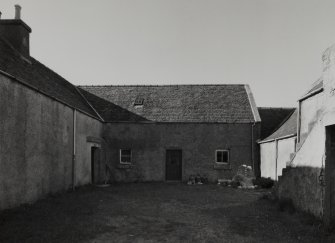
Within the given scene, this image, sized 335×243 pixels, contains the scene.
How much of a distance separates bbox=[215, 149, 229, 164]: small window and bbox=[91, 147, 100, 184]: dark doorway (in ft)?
27.8

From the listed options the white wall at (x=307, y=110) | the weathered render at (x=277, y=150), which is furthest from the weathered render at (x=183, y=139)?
the white wall at (x=307, y=110)

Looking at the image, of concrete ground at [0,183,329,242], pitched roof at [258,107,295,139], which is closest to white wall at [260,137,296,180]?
pitched roof at [258,107,295,139]

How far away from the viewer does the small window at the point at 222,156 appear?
2242cm

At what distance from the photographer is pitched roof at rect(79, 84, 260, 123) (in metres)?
22.9

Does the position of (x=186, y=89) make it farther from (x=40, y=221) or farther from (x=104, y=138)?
(x=40, y=221)

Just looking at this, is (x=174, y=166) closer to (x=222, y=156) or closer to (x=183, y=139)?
(x=183, y=139)

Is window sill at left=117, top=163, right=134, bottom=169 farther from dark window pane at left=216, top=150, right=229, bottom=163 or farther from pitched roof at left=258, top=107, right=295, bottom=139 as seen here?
pitched roof at left=258, top=107, right=295, bottom=139

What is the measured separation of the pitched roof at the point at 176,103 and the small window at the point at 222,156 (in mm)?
2272

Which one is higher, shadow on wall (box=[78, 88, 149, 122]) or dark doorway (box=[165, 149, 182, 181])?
shadow on wall (box=[78, 88, 149, 122])

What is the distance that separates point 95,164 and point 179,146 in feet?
20.0

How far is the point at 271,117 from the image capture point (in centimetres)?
2439

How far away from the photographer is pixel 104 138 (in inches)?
898

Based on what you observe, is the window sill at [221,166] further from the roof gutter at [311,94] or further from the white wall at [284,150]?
the roof gutter at [311,94]

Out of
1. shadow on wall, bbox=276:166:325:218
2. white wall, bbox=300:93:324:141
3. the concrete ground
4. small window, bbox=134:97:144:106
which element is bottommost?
the concrete ground
